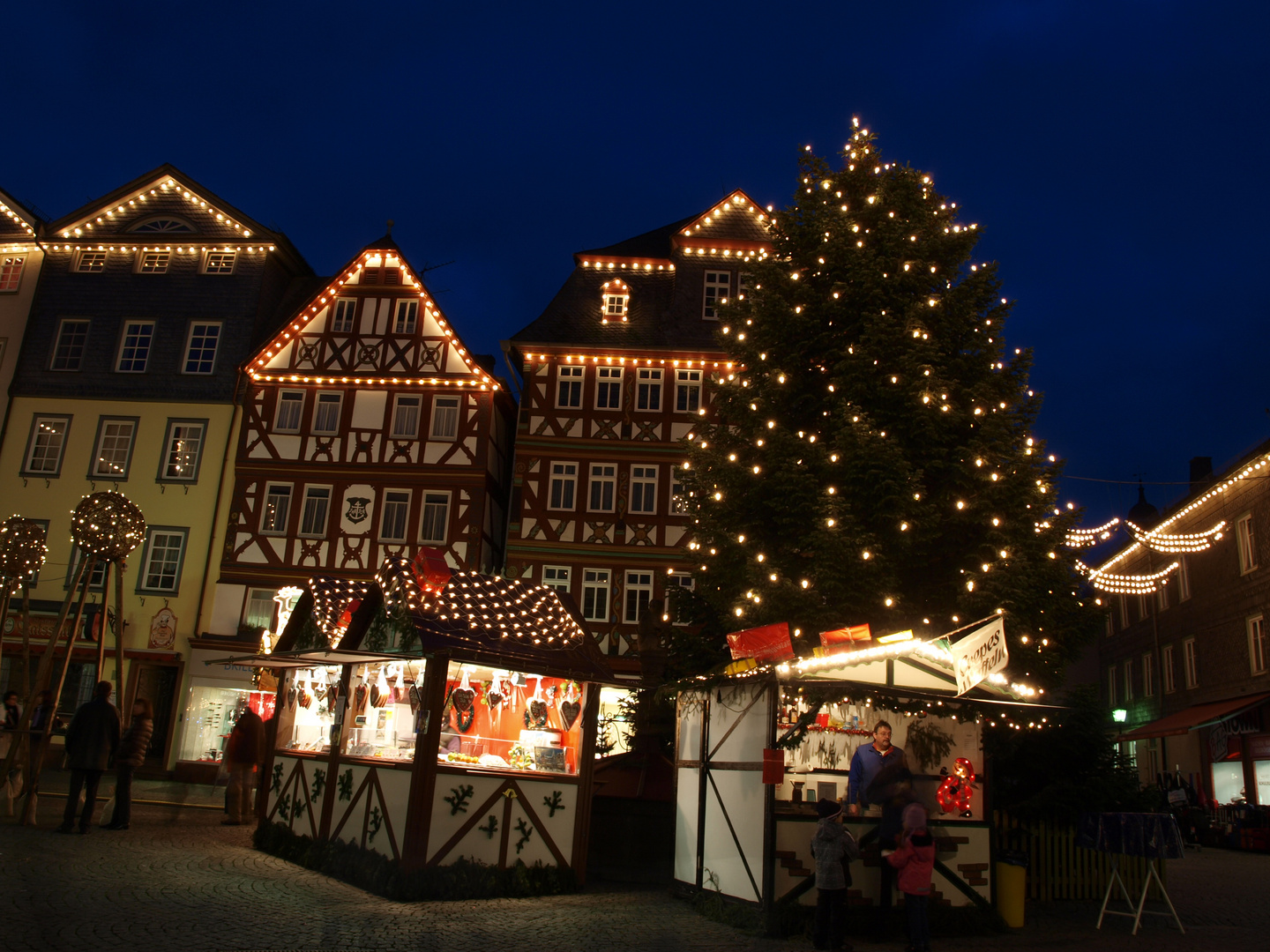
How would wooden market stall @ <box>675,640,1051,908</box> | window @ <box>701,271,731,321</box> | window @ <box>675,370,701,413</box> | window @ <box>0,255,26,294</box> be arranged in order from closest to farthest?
wooden market stall @ <box>675,640,1051,908</box> → window @ <box>675,370,701,413</box> → window @ <box>701,271,731,321</box> → window @ <box>0,255,26,294</box>

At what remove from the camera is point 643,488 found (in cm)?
2808

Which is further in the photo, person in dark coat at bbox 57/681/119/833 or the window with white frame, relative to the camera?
the window with white frame

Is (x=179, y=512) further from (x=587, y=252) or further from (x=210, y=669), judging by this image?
(x=587, y=252)

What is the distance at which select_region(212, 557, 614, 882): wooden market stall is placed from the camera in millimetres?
10883

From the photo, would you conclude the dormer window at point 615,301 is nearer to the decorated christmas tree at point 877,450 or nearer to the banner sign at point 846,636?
the decorated christmas tree at point 877,450

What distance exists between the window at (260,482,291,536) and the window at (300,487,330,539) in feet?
1.53

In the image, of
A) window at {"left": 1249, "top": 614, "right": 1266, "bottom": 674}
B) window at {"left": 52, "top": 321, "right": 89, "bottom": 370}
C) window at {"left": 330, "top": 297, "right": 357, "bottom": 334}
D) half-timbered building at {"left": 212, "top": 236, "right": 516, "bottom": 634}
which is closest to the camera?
window at {"left": 1249, "top": 614, "right": 1266, "bottom": 674}

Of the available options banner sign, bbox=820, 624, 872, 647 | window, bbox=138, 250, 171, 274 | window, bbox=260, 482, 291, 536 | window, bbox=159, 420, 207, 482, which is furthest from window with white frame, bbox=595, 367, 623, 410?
banner sign, bbox=820, 624, 872, 647

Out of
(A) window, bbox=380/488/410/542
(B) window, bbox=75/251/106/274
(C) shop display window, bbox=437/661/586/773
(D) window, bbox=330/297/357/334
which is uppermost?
(B) window, bbox=75/251/106/274

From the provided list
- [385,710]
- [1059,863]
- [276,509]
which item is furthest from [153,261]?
[1059,863]

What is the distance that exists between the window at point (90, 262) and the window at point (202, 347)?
148 inches

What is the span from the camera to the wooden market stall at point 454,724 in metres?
10.9

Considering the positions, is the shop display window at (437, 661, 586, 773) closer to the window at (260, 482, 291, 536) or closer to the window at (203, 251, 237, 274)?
the window at (260, 482, 291, 536)

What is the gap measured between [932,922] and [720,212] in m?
22.7
